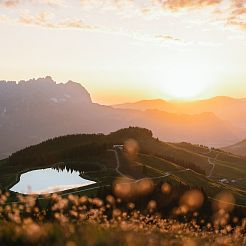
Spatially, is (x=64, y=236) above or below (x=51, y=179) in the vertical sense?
above

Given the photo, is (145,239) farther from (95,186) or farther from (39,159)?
(39,159)

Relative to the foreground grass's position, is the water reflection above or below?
below

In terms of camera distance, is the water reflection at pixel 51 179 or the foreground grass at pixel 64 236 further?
the water reflection at pixel 51 179

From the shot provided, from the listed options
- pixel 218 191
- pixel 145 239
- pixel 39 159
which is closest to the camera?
pixel 145 239

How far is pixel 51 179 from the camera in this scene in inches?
4754

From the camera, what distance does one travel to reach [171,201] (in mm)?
102000

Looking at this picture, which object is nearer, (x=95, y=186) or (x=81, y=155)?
(x=95, y=186)

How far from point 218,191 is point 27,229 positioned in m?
143

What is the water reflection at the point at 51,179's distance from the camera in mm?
108787

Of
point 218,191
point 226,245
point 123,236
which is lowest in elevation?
point 218,191

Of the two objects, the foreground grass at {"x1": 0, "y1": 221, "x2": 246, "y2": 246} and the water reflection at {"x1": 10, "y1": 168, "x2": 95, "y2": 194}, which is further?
the water reflection at {"x1": 10, "y1": 168, "x2": 95, "y2": 194}

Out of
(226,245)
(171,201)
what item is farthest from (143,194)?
(226,245)

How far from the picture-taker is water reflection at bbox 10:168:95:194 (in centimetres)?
10879

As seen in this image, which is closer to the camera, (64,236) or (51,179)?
(64,236)
